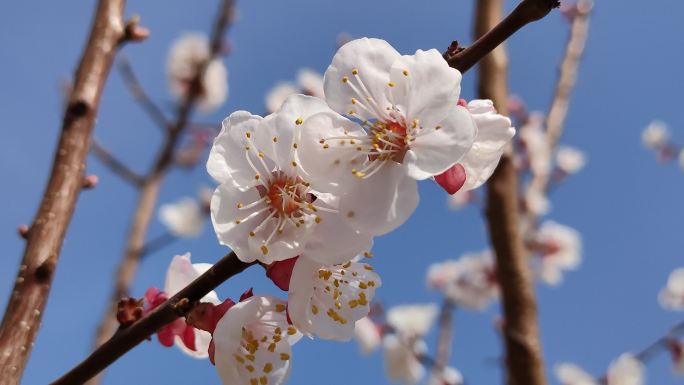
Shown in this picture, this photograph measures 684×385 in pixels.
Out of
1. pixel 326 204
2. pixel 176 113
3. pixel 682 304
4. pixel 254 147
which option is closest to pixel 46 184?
pixel 254 147

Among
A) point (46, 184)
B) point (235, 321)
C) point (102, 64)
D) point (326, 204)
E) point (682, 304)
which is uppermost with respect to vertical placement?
point (682, 304)

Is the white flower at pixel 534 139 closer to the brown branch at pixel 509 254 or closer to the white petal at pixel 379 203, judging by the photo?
the brown branch at pixel 509 254

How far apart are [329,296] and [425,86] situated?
0.34 meters

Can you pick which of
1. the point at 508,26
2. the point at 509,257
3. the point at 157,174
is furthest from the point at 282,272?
the point at 157,174

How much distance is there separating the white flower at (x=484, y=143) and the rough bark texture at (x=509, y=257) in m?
1.06

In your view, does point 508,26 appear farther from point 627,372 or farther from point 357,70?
point 627,372

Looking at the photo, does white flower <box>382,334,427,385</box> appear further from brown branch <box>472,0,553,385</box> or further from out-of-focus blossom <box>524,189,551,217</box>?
brown branch <box>472,0,553,385</box>

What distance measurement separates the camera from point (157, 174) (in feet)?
11.6

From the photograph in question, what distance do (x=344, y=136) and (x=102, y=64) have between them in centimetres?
75

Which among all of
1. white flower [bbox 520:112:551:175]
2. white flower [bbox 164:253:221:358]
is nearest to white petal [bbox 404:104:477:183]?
white flower [bbox 164:253:221:358]

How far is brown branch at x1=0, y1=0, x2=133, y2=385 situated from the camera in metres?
0.98

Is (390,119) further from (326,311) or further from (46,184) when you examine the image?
(46,184)

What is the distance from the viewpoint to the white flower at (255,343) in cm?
91

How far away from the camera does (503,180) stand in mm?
2191
